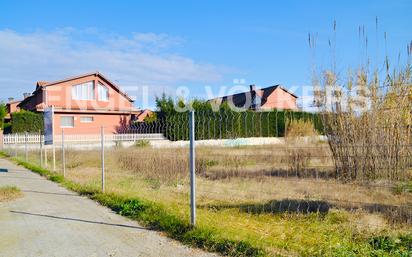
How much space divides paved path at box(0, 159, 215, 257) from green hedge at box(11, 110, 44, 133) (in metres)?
24.1

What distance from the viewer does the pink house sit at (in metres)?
31.4

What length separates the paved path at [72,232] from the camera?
393cm

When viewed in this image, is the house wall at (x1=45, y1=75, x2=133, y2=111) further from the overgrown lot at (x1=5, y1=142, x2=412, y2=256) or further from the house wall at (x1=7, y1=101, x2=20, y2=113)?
the overgrown lot at (x1=5, y1=142, x2=412, y2=256)

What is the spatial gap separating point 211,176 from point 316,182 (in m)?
2.82

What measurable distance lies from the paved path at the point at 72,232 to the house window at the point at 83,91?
27.5m

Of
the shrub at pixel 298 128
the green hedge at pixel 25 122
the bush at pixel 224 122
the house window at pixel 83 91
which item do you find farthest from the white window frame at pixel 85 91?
the shrub at pixel 298 128

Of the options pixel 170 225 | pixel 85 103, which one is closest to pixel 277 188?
pixel 170 225

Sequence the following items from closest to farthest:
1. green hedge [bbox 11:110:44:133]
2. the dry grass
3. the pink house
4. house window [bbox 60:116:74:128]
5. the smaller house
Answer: the dry grass, green hedge [bbox 11:110:44:133], house window [bbox 60:116:74:128], the pink house, the smaller house

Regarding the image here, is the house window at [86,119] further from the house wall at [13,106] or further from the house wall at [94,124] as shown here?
the house wall at [13,106]

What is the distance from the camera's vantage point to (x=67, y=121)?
31469mm

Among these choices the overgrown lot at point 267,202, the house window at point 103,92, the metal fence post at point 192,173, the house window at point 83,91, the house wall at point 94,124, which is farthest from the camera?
the house window at point 103,92

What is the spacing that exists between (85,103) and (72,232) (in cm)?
2998

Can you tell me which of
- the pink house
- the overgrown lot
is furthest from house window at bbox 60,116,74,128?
the overgrown lot

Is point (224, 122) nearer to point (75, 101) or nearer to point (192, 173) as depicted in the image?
point (192, 173)
